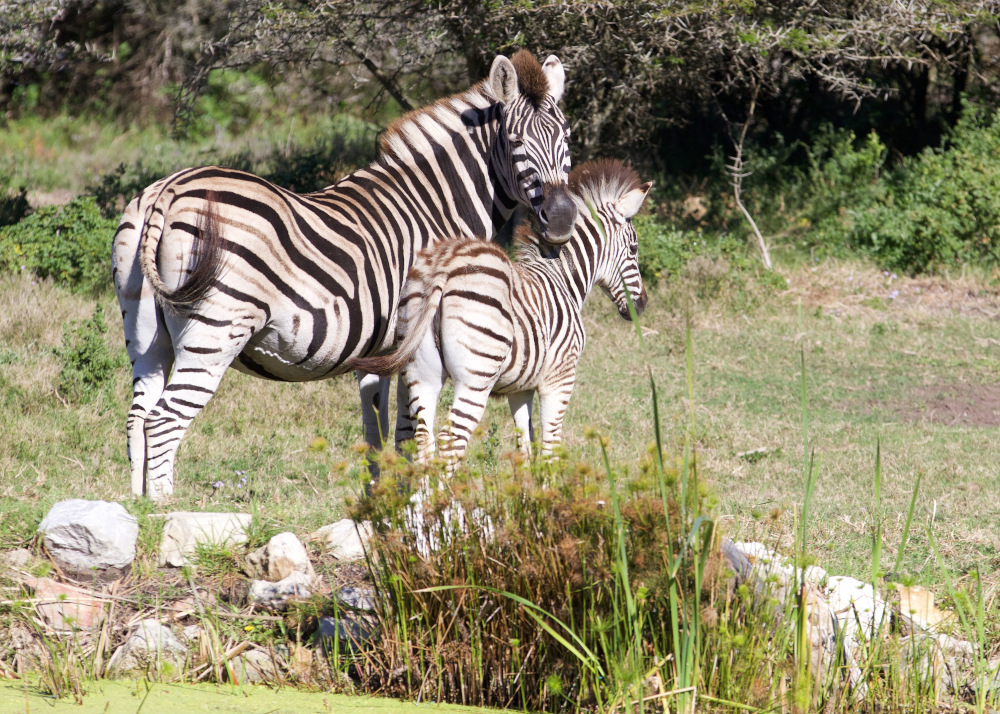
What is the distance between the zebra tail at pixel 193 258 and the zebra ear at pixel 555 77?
213cm

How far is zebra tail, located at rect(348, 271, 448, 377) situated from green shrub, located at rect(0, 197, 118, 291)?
564cm

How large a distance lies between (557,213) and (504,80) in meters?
0.78

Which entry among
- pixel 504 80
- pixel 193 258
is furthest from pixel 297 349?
pixel 504 80

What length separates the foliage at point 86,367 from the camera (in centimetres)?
686

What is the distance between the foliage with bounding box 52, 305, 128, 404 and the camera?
6.86 m

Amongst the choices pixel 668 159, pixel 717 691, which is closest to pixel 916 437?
pixel 717 691

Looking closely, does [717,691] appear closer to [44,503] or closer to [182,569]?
[182,569]

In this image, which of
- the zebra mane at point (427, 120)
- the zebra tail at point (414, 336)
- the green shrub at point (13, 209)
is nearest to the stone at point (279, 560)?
the zebra tail at point (414, 336)

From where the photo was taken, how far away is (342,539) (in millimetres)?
4402

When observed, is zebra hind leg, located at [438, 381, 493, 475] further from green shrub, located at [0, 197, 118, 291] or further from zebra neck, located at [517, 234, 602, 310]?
green shrub, located at [0, 197, 118, 291]

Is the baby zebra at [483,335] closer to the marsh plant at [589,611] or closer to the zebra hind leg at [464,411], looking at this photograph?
the zebra hind leg at [464,411]

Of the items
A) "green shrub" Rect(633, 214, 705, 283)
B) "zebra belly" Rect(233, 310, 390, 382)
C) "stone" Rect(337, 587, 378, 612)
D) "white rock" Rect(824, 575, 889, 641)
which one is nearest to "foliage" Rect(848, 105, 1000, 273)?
"green shrub" Rect(633, 214, 705, 283)

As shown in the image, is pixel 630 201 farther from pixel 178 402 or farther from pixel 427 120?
pixel 178 402

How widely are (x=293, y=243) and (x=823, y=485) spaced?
339cm
